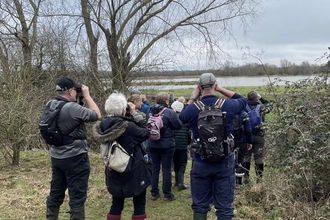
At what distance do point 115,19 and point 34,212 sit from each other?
27.0 feet

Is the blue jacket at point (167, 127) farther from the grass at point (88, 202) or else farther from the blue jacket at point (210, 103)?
the blue jacket at point (210, 103)

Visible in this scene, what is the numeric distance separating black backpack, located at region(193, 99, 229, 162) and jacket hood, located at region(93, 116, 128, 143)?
33.6 inches

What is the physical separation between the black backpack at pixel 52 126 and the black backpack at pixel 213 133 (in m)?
1.56

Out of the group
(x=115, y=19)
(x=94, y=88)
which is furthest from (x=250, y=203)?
(x=115, y=19)

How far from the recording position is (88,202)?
5.36 meters

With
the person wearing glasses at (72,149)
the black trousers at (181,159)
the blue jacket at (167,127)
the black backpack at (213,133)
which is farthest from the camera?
the black trousers at (181,159)

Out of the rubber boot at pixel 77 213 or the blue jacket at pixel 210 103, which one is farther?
the rubber boot at pixel 77 213

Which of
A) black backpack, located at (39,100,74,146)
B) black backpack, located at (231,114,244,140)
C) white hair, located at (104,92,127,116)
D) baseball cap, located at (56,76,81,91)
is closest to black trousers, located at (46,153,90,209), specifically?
black backpack, located at (39,100,74,146)

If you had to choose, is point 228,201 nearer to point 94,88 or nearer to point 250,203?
point 250,203

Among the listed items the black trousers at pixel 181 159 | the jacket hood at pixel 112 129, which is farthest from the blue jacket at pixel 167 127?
the jacket hood at pixel 112 129

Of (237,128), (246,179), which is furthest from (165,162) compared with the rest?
(246,179)

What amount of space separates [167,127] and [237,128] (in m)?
1.18

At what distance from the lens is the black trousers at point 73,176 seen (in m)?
3.76

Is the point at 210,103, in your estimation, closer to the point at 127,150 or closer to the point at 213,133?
the point at 213,133
